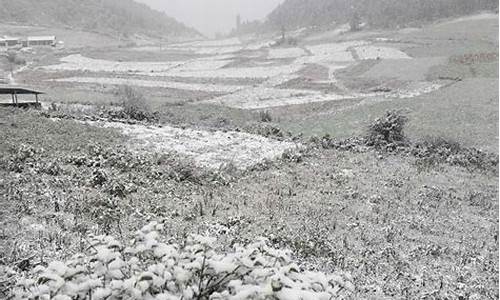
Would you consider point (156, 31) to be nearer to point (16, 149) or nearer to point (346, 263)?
point (16, 149)

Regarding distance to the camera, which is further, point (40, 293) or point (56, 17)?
point (56, 17)

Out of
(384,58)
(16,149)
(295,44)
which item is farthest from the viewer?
(295,44)

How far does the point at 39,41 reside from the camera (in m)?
23.3

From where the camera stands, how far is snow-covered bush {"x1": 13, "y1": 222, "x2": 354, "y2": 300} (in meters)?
4.41

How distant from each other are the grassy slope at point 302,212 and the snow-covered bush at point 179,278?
399 centimetres

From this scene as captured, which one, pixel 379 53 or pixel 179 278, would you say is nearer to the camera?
pixel 179 278

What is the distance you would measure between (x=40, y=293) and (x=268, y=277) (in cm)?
211

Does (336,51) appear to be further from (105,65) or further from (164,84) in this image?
(105,65)

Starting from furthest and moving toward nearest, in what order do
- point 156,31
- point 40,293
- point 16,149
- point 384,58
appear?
point 384,58
point 156,31
point 16,149
point 40,293

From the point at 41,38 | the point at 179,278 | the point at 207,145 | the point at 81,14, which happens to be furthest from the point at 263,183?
the point at 81,14

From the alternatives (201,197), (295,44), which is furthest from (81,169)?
(295,44)

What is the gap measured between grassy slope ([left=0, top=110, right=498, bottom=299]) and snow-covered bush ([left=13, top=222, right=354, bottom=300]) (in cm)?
399

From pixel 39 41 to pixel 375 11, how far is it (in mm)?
119719

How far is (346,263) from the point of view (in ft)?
34.0
